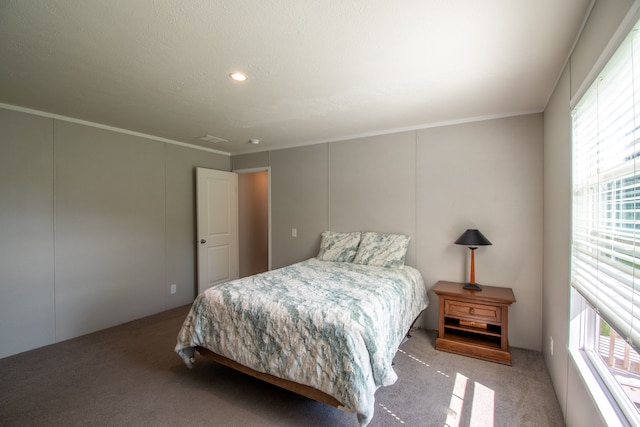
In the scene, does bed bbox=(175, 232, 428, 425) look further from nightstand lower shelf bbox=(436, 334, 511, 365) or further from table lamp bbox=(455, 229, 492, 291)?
table lamp bbox=(455, 229, 492, 291)

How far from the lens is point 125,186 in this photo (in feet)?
11.6

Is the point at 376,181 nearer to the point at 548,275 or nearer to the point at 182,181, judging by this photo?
the point at 548,275

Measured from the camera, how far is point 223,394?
7.07 ft

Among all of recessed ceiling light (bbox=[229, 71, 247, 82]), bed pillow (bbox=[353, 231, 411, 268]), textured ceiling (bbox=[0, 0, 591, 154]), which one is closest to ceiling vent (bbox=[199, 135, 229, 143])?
textured ceiling (bbox=[0, 0, 591, 154])

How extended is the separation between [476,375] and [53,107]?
450 cm

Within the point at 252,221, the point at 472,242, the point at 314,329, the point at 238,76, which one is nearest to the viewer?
the point at 314,329

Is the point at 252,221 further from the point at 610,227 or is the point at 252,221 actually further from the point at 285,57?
the point at 610,227

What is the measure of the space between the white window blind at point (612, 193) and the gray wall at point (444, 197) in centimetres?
124

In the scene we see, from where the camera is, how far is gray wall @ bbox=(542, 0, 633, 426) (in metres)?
1.32

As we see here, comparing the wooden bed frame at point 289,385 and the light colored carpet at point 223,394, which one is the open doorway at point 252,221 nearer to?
the light colored carpet at point 223,394

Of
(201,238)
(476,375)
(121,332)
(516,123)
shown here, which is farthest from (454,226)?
(121,332)

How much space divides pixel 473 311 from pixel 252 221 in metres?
3.92

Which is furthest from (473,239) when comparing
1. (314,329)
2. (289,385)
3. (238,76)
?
(238,76)

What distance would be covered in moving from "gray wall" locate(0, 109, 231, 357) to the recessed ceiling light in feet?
7.39
